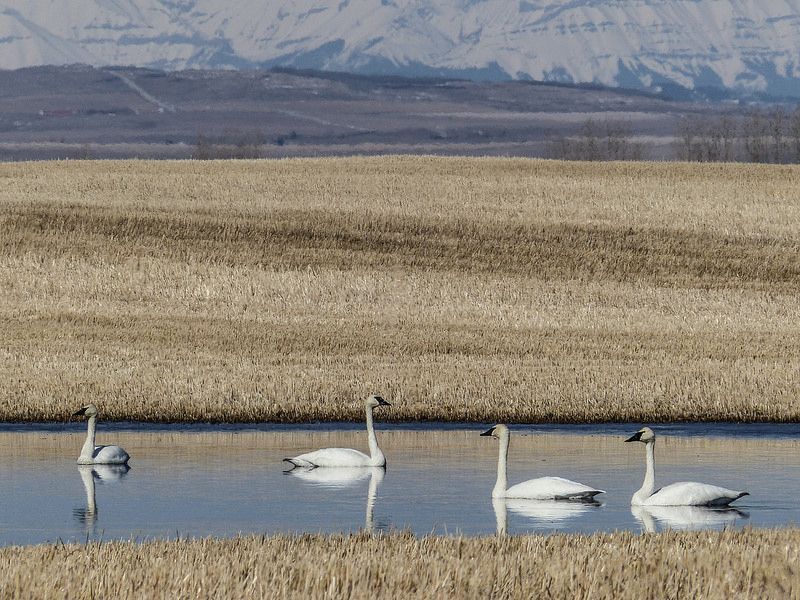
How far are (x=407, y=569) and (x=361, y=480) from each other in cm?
835

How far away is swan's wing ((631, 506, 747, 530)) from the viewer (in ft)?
55.3

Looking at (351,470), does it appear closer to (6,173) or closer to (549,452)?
(549,452)

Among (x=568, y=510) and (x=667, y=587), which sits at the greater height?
(x=667, y=587)

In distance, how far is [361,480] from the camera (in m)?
20.0

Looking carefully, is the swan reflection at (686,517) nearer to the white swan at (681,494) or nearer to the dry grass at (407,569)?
the white swan at (681,494)

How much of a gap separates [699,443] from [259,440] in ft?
22.5

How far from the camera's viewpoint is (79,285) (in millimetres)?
44094

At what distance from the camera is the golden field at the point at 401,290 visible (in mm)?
27203

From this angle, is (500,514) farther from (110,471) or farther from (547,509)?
(110,471)

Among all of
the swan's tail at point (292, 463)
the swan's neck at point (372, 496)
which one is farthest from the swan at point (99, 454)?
the swan's neck at point (372, 496)

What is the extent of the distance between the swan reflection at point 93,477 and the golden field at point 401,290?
5366 millimetres

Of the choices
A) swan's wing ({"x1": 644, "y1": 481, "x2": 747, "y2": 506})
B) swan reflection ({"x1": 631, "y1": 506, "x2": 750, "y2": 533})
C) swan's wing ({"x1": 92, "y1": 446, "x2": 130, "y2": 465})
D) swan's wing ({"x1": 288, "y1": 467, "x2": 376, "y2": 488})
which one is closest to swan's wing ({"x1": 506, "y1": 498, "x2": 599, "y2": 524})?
swan reflection ({"x1": 631, "y1": 506, "x2": 750, "y2": 533})

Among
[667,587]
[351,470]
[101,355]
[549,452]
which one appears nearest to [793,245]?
[101,355]

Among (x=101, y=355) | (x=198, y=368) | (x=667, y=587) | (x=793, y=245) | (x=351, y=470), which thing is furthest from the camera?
(x=793, y=245)
